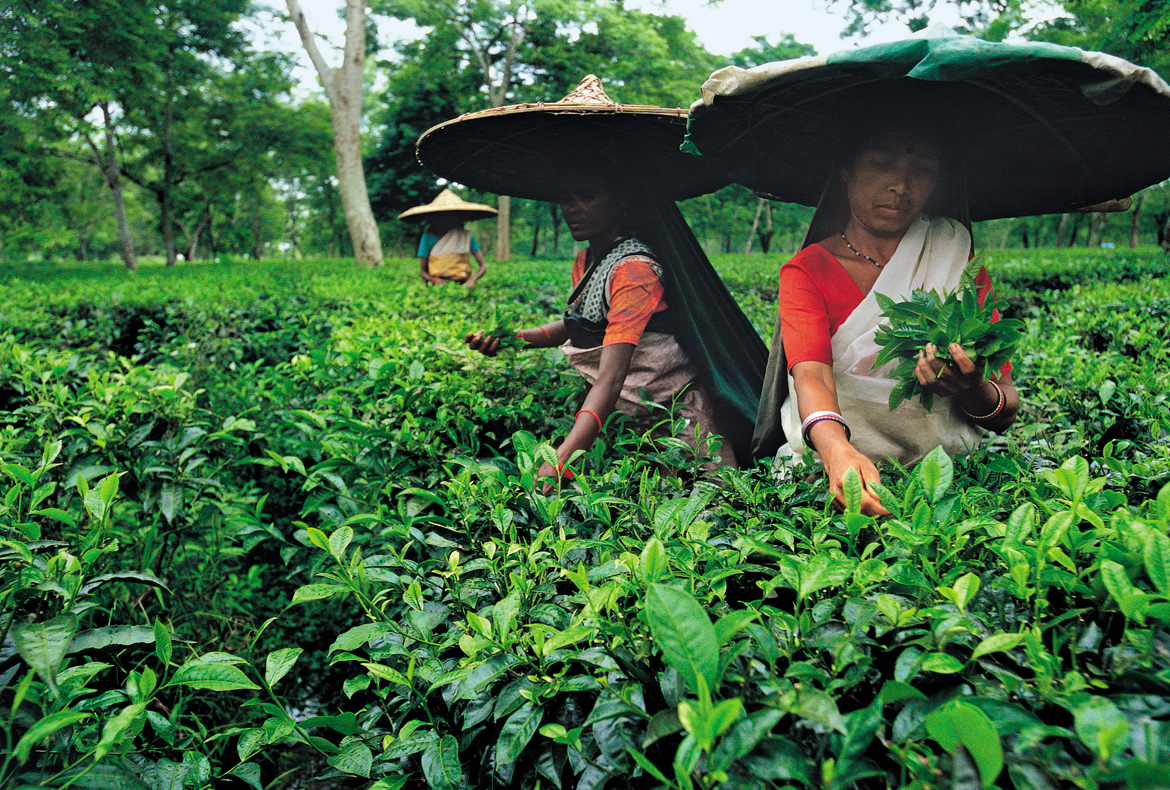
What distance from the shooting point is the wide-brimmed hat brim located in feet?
4.39

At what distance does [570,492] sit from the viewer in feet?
5.10

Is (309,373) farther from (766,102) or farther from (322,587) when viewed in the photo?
(766,102)

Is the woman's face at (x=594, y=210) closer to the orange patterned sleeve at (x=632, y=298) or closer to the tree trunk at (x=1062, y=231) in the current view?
the orange patterned sleeve at (x=632, y=298)

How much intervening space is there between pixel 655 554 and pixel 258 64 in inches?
883

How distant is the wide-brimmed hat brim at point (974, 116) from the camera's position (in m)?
1.34

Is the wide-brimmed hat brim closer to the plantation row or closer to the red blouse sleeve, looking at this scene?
the red blouse sleeve

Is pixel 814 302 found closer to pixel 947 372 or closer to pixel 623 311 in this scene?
pixel 947 372

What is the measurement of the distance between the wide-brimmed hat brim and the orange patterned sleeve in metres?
0.45

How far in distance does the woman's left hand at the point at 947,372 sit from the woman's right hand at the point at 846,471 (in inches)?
9.0

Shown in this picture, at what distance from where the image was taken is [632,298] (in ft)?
7.51

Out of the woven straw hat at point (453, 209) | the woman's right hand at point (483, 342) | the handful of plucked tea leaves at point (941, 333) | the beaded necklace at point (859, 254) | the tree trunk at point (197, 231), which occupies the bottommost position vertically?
the woman's right hand at point (483, 342)

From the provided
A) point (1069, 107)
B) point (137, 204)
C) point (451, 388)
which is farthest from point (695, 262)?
point (137, 204)

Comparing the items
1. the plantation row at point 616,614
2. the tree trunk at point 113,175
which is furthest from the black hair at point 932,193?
the tree trunk at point 113,175

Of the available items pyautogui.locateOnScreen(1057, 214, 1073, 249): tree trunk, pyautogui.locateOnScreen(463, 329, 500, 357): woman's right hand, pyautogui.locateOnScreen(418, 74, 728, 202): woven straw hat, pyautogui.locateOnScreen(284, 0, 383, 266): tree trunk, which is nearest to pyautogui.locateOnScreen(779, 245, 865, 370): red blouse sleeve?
pyautogui.locateOnScreen(418, 74, 728, 202): woven straw hat
